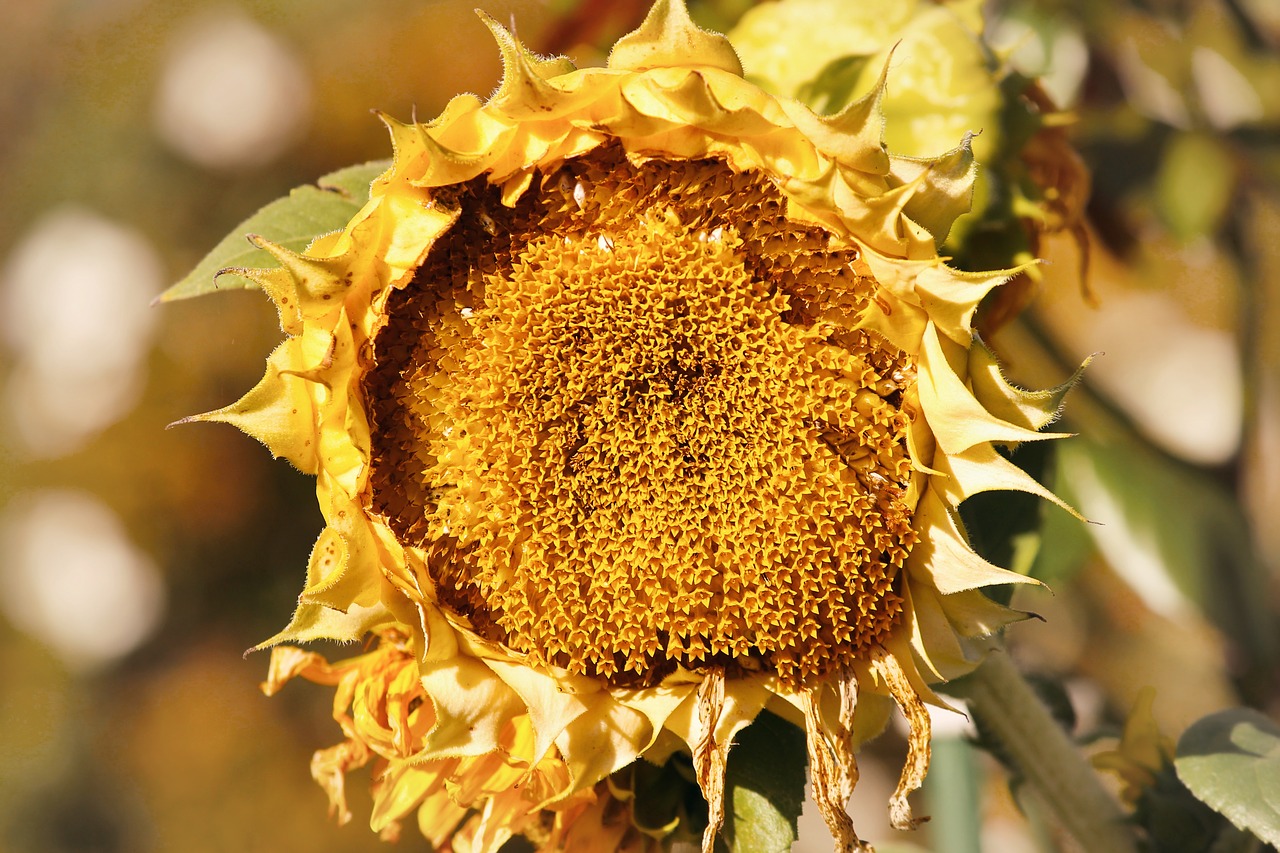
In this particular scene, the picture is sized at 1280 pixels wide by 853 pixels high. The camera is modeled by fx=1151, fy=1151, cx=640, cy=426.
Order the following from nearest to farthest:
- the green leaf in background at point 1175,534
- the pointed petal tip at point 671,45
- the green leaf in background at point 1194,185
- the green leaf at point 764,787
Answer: the pointed petal tip at point 671,45, the green leaf at point 764,787, the green leaf in background at point 1175,534, the green leaf in background at point 1194,185

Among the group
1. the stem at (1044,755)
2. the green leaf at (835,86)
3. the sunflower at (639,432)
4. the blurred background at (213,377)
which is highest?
the green leaf at (835,86)

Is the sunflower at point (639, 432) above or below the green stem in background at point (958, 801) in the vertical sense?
above

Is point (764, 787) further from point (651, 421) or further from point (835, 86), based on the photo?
point (835, 86)

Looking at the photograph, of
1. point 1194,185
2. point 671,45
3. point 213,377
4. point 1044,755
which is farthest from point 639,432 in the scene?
point 213,377

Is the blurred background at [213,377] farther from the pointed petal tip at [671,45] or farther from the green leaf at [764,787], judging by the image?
the pointed petal tip at [671,45]

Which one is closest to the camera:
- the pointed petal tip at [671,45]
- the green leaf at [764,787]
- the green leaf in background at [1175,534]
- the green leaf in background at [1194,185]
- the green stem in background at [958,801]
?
the pointed petal tip at [671,45]

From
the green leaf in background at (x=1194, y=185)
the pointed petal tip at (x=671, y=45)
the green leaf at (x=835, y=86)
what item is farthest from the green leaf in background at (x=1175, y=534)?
the pointed petal tip at (x=671, y=45)

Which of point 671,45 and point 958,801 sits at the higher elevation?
point 671,45

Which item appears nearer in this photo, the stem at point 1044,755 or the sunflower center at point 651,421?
the sunflower center at point 651,421
